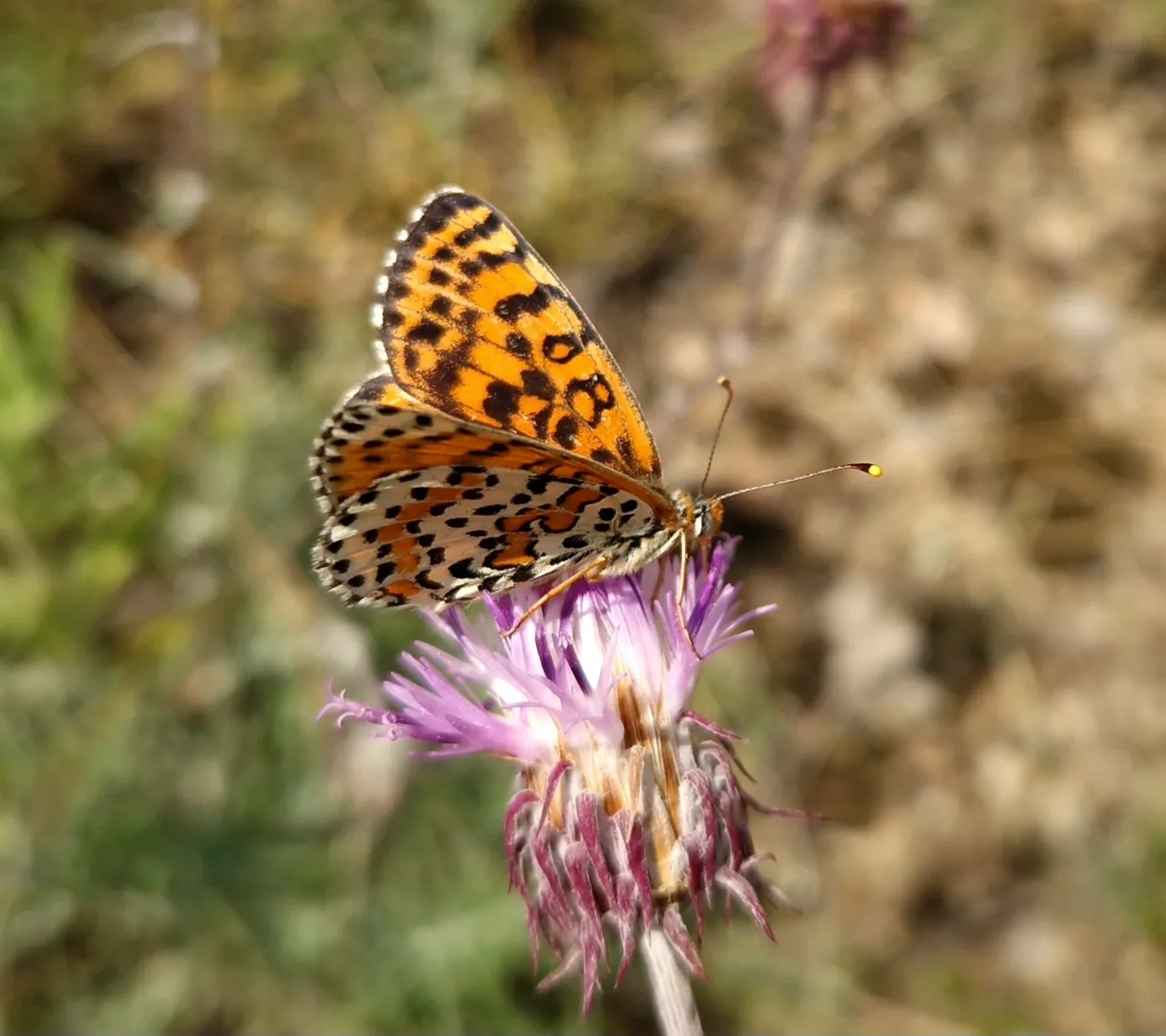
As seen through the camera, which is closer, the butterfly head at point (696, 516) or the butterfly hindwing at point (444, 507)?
A: the butterfly hindwing at point (444, 507)

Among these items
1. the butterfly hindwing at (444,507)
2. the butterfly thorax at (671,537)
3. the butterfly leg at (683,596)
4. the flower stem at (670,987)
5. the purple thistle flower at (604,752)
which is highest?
the butterfly hindwing at (444,507)

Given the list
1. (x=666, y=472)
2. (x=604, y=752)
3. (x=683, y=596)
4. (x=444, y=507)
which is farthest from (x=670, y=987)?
(x=666, y=472)

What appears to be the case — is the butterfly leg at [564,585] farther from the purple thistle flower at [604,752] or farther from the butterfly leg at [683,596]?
the butterfly leg at [683,596]

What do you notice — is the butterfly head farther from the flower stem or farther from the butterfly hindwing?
the flower stem

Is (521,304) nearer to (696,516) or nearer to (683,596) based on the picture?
(696,516)

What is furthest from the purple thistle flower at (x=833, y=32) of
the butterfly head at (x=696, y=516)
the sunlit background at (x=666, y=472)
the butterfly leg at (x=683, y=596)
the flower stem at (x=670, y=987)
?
the flower stem at (x=670, y=987)

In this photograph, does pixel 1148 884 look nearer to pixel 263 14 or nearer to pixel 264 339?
pixel 264 339
